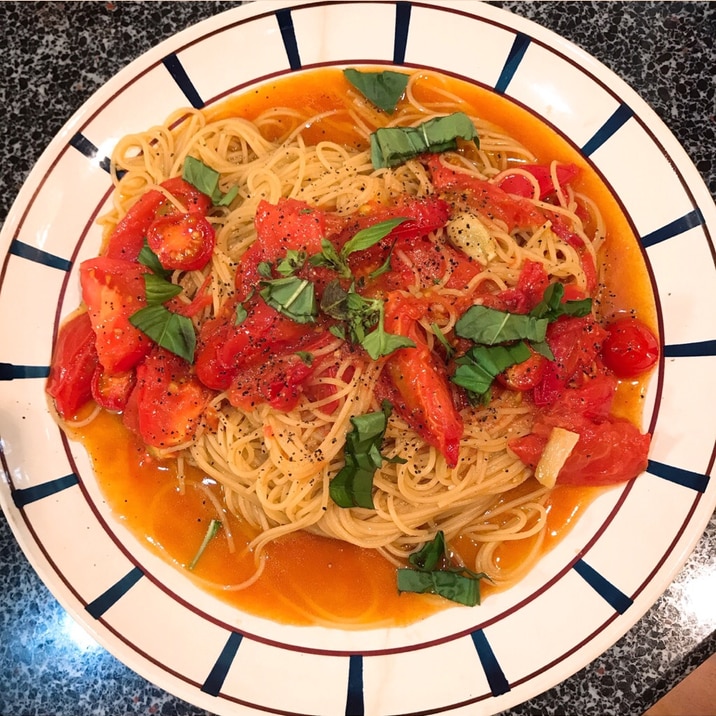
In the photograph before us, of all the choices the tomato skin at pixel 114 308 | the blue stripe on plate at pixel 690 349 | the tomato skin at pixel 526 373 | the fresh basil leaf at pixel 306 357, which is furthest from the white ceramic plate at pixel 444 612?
the fresh basil leaf at pixel 306 357

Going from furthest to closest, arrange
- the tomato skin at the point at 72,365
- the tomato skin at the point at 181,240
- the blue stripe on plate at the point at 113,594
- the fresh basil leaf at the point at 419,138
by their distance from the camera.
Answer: the fresh basil leaf at the point at 419,138
the tomato skin at the point at 181,240
the tomato skin at the point at 72,365
the blue stripe on plate at the point at 113,594

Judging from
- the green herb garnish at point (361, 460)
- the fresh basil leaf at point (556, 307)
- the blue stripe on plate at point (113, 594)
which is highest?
the fresh basil leaf at point (556, 307)

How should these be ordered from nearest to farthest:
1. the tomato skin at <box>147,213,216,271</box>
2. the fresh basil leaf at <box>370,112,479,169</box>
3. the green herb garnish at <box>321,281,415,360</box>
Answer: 1. the green herb garnish at <box>321,281,415,360</box>
2. the tomato skin at <box>147,213,216,271</box>
3. the fresh basil leaf at <box>370,112,479,169</box>

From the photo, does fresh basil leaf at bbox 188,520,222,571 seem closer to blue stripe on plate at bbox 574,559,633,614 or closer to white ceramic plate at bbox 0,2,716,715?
white ceramic plate at bbox 0,2,716,715

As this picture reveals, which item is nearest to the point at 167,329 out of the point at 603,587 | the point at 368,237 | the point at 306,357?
the point at 306,357

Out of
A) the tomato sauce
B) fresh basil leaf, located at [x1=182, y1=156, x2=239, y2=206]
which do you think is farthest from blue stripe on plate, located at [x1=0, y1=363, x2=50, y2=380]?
fresh basil leaf, located at [x1=182, y1=156, x2=239, y2=206]

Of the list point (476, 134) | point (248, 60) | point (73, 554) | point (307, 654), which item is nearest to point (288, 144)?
point (248, 60)

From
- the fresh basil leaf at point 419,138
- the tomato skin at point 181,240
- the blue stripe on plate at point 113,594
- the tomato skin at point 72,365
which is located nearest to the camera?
the blue stripe on plate at point 113,594

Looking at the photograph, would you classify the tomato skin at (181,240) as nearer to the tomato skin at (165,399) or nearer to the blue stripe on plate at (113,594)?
the tomato skin at (165,399)
